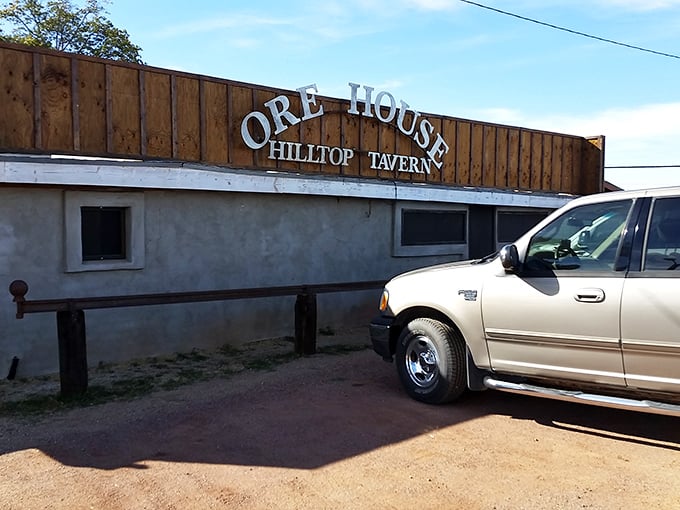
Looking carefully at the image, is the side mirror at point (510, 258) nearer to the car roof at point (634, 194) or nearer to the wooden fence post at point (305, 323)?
the car roof at point (634, 194)

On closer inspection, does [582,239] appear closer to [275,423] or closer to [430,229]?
[275,423]

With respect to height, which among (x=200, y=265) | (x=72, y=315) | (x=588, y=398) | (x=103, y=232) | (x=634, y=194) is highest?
(x=634, y=194)

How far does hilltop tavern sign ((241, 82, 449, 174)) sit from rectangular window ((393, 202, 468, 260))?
2.46 feet

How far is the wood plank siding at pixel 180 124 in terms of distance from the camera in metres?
7.53

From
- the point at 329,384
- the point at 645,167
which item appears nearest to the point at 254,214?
the point at 329,384

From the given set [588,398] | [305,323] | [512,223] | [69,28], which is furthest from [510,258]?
[69,28]

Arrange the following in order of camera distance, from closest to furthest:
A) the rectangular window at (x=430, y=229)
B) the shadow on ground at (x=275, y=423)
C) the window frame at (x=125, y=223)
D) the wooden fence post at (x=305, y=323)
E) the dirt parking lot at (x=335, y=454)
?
the dirt parking lot at (x=335, y=454) → the shadow on ground at (x=275, y=423) → the window frame at (x=125, y=223) → the wooden fence post at (x=305, y=323) → the rectangular window at (x=430, y=229)

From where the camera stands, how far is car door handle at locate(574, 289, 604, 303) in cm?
515

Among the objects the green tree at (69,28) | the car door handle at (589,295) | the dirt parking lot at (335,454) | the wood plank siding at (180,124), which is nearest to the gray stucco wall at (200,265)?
the wood plank siding at (180,124)

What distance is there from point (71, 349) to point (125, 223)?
237 centimetres

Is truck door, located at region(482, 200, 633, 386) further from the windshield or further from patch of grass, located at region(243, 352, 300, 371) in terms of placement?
patch of grass, located at region(243, 352, 300, 371)

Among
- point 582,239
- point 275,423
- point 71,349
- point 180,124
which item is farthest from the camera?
point 180,124

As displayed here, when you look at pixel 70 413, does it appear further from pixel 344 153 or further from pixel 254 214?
pixel 344 153

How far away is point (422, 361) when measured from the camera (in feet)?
21.1
